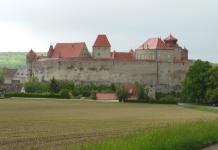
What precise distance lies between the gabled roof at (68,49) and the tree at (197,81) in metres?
23.0

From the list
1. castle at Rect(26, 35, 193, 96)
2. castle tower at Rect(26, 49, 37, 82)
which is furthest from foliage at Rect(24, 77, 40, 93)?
castle tower at Rect(26, 49, 37, 82)

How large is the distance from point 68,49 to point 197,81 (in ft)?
89.2

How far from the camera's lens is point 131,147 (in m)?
12.5

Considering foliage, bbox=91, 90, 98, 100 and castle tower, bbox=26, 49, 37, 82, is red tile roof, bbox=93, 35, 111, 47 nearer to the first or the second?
foliage, bbox=91, 90, 98, 100

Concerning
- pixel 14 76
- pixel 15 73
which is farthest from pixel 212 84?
pixel 15 73

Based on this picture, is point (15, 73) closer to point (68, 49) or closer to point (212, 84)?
point (68, 49)

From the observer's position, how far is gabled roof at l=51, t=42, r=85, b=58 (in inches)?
2307

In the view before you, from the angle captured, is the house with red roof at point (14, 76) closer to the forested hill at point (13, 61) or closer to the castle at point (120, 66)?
the castle at point (120, 66)

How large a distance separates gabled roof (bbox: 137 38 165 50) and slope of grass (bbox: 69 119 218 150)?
41.7 meters

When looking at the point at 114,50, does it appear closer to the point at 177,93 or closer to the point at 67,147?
the point at 177,93

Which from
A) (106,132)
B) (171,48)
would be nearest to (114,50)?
(171,48)

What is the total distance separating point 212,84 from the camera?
132ft

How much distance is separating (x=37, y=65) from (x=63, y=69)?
6.77m

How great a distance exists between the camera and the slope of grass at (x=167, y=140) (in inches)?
495
